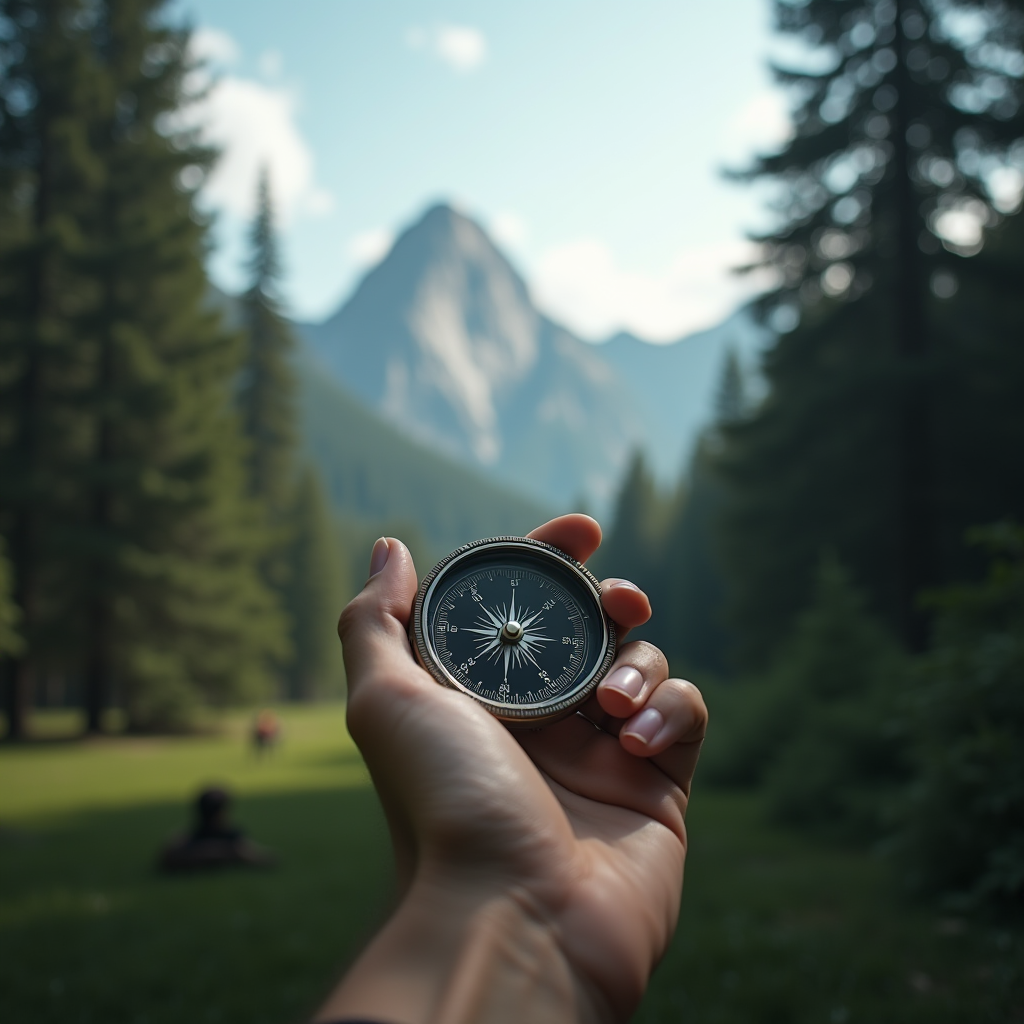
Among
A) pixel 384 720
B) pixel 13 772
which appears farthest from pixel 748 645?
pixel 384 720

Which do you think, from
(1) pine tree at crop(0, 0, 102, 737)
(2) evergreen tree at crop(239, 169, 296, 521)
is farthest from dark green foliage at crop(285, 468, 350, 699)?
(1) pine tree at crop(0, 0, 102, 737)

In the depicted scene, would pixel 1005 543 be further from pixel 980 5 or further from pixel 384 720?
pixel 980 5

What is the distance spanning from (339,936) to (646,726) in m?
4.64

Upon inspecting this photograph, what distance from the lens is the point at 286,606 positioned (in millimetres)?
56312

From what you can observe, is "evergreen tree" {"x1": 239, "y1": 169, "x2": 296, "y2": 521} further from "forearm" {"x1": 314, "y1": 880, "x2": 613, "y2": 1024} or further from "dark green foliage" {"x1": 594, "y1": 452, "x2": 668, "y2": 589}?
"forearm" {"x1": 314, "y1": 880, "x2": 613, "y2": 1024}

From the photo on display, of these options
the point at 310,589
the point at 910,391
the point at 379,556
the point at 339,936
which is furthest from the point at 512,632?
the point at 310,589

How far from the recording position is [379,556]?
2.83m

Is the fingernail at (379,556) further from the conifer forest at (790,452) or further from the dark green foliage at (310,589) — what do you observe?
the dark green foliage at (310,589)

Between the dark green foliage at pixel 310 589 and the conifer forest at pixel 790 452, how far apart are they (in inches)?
964

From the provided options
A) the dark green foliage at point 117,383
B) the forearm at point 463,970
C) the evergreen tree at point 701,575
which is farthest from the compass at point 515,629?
the evergreen tree at point 701,575

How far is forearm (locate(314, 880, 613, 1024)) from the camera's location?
161cm

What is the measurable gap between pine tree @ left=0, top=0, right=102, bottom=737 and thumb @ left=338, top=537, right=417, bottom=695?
24301 millimetres

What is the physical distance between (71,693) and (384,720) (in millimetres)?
61890

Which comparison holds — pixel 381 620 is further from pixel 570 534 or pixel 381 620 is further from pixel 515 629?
pixel 570 534
